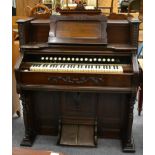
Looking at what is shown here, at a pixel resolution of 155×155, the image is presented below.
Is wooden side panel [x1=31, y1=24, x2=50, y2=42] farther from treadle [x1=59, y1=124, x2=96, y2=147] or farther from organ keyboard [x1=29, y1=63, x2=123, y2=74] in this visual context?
treadle [x1=59, y1=124, x2=96, y2=147]

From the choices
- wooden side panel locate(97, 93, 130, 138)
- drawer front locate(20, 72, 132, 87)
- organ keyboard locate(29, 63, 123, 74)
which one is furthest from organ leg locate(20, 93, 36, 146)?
wooden side panel locate(97, 93, 130, 138)

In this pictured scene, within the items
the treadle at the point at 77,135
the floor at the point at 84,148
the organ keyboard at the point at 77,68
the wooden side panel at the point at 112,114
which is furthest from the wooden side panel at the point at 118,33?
the floor at the point at 84,148

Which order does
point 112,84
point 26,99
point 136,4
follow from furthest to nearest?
point 136,4 → point 26,99 → point 112,84

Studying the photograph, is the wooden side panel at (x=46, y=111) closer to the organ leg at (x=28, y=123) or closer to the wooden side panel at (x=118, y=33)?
the organ leg at (x=28, y=123)

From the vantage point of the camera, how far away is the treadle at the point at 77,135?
2225 millimetres

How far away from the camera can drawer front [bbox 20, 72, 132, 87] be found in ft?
6.23

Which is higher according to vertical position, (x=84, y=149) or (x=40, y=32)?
(x=40, y=32)

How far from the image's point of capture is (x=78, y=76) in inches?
75.6

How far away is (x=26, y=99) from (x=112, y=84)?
2.54ft

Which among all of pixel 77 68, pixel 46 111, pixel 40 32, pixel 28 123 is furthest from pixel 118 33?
pixel 28 123

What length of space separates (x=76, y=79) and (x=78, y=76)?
0.10ft
